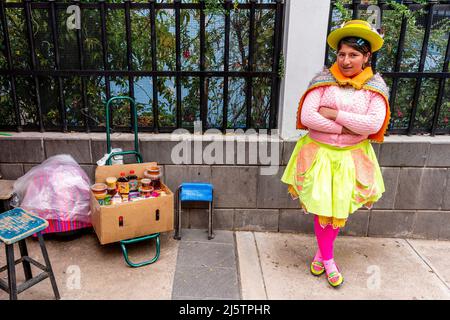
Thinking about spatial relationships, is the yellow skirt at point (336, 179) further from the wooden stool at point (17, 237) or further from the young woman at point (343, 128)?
the wooden stool at point (17, 237)

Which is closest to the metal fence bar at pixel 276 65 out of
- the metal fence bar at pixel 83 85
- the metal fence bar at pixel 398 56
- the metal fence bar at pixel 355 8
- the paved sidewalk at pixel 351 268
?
the metal fence bar at pixel 355 8

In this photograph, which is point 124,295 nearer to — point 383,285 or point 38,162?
point 38,162

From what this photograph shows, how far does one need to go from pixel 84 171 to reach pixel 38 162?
0.45m

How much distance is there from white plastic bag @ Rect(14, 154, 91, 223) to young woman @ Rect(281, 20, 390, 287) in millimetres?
1920

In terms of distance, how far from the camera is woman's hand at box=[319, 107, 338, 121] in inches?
110

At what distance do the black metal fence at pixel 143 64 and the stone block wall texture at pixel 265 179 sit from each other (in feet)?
0.76

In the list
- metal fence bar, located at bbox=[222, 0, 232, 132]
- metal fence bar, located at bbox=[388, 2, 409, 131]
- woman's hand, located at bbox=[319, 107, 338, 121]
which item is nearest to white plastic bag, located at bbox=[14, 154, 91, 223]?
metal fence bar, located at bbox=[222, 0, 232, 132]

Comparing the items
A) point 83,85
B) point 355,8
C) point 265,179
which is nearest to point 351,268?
point 265,179

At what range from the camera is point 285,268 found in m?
3.39

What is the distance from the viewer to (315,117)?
2.84 meters

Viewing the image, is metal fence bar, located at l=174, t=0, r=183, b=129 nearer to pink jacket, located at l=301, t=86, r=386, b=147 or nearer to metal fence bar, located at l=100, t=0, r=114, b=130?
metal fence bar, located at l=100, t=0, r=114, b=130

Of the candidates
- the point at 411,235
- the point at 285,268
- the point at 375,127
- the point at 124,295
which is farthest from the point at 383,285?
the point at 124,295

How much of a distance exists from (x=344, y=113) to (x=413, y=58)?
1547mm

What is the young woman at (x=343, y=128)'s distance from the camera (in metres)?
2.75
